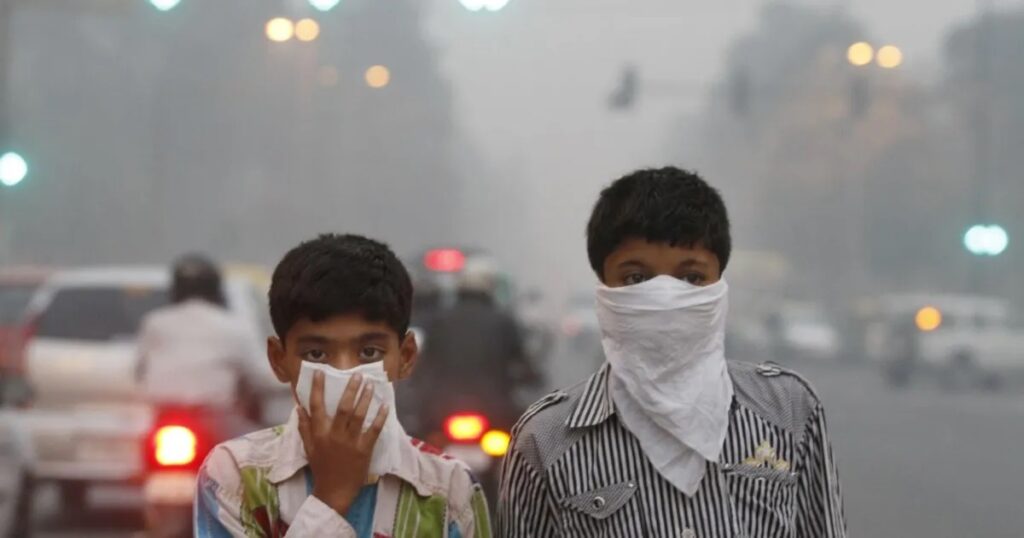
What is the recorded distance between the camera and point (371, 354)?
9.25 feet

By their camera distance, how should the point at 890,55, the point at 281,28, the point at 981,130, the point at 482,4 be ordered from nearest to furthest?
1. the point at 482,4
2. the point at 281,28
3. the point at 890,55
4. the point at 981,130

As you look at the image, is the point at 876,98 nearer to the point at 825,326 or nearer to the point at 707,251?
the point at 825,326

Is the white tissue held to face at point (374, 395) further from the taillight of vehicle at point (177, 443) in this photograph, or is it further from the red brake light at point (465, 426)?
the red brake light at point (465, 426)

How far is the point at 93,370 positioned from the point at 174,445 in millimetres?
3474

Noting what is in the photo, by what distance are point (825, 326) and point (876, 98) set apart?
4.04 metres

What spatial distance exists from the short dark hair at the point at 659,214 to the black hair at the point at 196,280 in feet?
18.1

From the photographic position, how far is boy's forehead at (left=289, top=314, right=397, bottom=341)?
9.20 ft

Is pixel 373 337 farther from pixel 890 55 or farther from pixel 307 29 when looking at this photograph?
pixel 890 55

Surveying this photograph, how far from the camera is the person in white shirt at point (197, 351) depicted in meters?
8.09

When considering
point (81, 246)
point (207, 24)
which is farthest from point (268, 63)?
point (81, 246)

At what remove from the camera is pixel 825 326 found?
34.6m

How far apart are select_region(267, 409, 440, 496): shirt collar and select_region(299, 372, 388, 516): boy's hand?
0.08 metres

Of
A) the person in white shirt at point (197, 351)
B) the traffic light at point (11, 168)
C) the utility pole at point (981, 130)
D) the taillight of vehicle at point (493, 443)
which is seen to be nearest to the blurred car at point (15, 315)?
the traffic light at point (11, 168)

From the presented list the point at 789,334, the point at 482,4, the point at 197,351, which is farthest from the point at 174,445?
the point at 789,334
